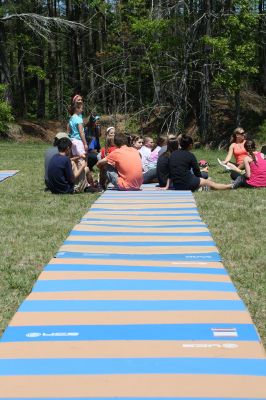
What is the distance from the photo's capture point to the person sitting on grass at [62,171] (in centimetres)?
842

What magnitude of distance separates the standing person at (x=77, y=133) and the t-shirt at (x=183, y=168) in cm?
147

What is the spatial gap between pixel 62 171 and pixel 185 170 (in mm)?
1868

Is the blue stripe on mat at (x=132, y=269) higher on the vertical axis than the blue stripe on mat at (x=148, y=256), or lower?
higher

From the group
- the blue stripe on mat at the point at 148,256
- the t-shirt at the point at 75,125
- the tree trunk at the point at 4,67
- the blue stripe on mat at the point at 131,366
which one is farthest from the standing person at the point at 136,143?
the tree trunk at the point at 4,67

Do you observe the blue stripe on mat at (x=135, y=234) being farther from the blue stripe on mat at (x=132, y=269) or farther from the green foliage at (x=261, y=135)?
the green foliage at (x=261, y=135)

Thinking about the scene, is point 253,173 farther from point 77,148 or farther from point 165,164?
point 77,148

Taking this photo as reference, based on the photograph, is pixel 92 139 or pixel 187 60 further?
pixel 187 60

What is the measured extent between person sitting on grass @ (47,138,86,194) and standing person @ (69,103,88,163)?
1.18ft

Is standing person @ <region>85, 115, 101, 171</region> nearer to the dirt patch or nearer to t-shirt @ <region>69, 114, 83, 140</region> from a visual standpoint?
t-shirt @ <region>69, 114, 83, 140</region>

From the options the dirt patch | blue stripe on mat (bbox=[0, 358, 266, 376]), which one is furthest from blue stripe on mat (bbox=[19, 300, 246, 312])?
the dirt patch

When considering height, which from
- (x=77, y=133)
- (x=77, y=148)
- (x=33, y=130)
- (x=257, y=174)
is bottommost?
(x=33, y=130)

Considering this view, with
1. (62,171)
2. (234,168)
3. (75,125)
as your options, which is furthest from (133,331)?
(234,168)

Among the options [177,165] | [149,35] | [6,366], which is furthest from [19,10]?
[6,366]

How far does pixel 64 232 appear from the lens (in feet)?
19.9
